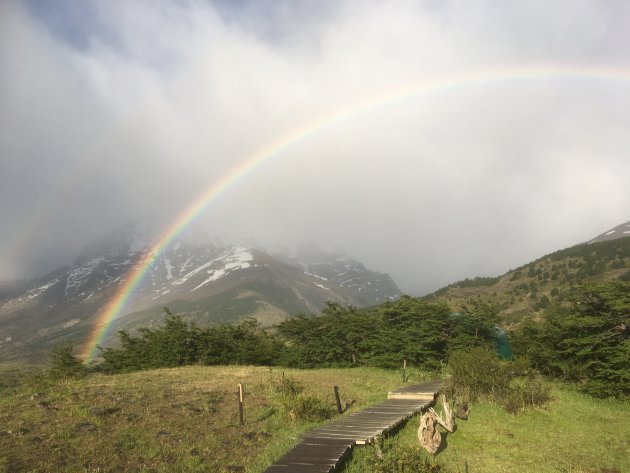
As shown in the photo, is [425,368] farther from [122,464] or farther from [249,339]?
[122,464]

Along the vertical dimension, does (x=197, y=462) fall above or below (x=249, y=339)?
below

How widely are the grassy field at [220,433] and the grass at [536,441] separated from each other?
0.04 meters

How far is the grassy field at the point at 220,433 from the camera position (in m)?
12.4

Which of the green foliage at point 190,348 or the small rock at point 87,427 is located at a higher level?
the green foliage at point 190,348

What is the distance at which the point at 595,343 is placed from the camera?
2423 cm

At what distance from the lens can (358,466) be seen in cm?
1247

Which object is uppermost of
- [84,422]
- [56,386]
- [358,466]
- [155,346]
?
[155,346]

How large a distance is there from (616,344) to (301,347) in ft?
88.8

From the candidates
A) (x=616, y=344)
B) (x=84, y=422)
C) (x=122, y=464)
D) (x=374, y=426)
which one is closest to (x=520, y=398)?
(x=616, y=344)

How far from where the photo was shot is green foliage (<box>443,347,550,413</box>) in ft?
71.2

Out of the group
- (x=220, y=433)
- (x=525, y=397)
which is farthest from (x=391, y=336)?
(x=220, y=433)

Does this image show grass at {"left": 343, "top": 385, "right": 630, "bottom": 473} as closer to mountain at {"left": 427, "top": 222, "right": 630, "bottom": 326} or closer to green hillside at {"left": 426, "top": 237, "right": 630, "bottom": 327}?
green hillside at {"left": 426, "top": 237, "right": 630, "bottom": 327}

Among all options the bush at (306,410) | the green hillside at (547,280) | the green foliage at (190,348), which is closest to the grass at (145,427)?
the bush at (306,410)

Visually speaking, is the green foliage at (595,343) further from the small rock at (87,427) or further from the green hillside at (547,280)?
the green hillside at (547,280)
